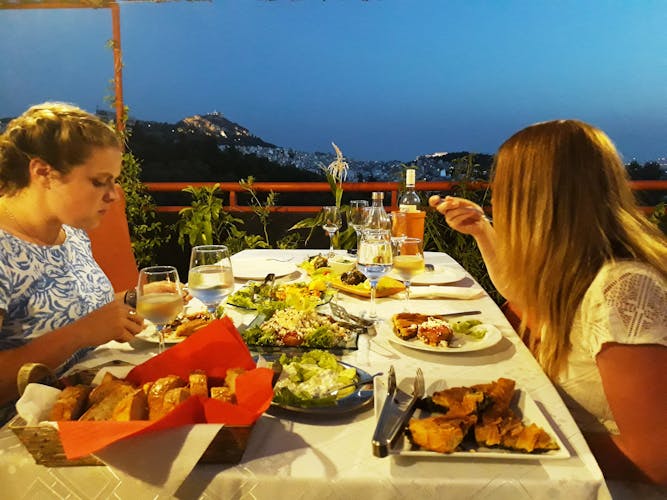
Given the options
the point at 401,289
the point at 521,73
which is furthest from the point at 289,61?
the point at 401,289

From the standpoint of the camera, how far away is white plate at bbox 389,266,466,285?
2.01 meters

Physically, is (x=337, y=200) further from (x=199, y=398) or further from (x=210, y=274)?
(x=199, y=398)

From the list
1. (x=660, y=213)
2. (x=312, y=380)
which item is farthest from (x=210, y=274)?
(x=660, y=213)

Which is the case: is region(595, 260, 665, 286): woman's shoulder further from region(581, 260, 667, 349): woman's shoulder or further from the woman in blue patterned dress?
the woman in blue patterned dress

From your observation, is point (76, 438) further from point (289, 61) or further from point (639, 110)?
point (639, 110)

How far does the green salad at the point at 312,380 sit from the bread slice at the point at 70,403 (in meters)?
0.32

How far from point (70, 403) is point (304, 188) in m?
4.06

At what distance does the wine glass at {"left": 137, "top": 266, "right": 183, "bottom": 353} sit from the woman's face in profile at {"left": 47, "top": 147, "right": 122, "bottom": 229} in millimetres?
494

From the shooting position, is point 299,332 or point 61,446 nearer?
point 61,446

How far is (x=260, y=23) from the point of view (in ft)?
34.9

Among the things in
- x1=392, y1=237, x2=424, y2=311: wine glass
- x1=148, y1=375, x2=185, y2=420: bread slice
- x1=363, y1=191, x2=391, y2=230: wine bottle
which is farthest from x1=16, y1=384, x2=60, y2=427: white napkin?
x1=363, y1=191, x2=391, y2=230: wine bottle

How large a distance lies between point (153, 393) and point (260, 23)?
11097 mm

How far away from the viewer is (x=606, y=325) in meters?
0.96

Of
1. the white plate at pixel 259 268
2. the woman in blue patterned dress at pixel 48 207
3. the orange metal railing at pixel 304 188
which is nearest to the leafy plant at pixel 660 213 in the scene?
the orange metal railing at pixel 304 188
